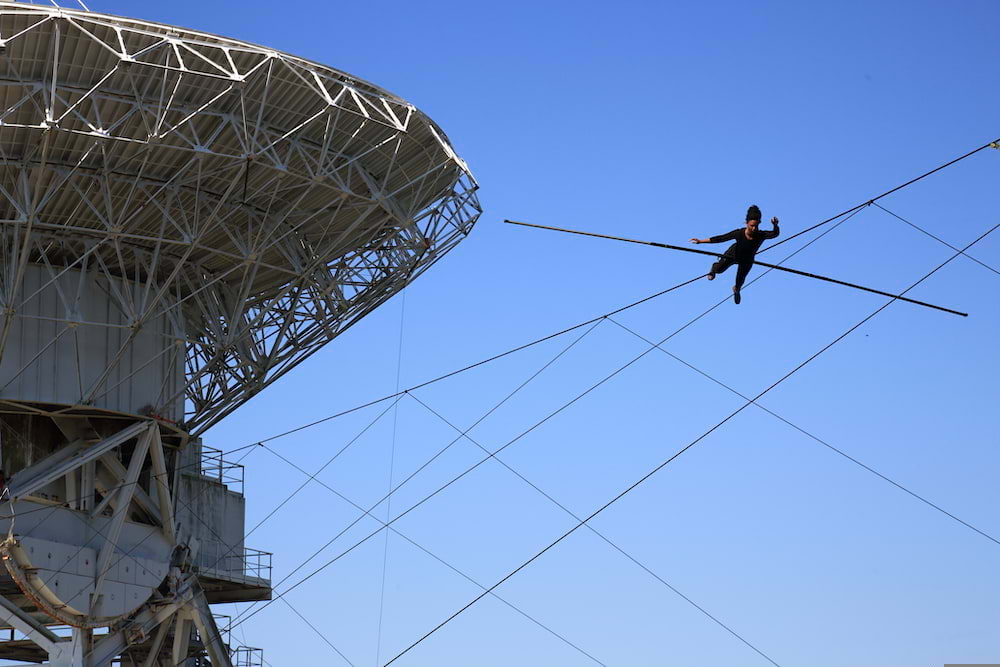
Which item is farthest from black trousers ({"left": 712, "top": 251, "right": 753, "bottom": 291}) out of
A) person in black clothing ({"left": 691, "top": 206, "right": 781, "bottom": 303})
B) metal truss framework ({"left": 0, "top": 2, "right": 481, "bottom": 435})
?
metal truss framework ({"left": 0, "top": 2, "right": 481, "bottom": 435})

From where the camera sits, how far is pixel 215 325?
39.9 m

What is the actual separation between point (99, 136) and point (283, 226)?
6572 millimetres

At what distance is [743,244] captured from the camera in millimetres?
22688

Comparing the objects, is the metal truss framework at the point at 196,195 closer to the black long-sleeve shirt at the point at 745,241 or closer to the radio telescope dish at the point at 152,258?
the radio telescope dish at the point at 152,258

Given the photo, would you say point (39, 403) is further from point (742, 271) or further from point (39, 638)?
point (742, 271)

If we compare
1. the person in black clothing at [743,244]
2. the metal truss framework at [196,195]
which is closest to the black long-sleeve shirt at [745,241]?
the person in black clothing at [743,244]

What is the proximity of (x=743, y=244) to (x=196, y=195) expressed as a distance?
1741cm

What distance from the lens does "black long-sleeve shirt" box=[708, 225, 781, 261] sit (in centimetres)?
2244

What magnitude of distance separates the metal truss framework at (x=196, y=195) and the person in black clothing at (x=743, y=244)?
1374cm

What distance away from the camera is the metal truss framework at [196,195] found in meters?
32.5

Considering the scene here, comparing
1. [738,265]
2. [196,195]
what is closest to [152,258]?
[196,195]

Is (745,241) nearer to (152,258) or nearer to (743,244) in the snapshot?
(743,244)

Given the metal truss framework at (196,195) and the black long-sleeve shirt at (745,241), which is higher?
the metal truss framework at (196,195)

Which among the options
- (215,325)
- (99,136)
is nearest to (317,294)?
(215,325)
